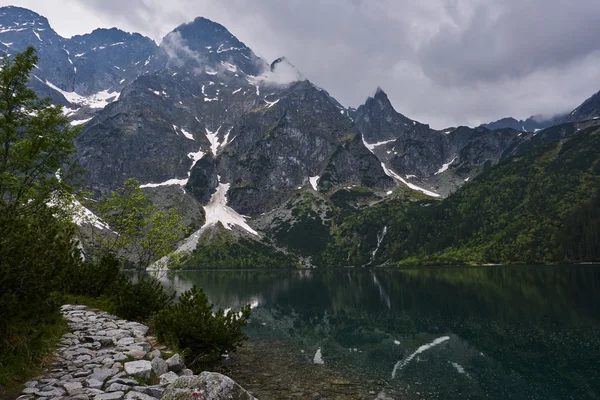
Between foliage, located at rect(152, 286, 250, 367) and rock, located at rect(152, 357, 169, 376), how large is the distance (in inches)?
197

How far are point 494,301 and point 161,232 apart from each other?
6046 cm

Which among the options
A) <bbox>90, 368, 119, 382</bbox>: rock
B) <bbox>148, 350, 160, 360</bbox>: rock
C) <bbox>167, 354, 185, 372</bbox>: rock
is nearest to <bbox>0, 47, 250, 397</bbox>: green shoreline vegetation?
<bbox>90, 368, 119, 382</bbox>: rock

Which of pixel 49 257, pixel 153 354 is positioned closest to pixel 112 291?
pixel 153 354

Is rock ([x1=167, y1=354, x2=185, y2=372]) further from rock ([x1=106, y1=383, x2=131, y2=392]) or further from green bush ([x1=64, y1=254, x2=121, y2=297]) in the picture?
green bush ([x1=64, y1=254, x2=121, y2=297])

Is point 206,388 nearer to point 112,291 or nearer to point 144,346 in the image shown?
point 144,346

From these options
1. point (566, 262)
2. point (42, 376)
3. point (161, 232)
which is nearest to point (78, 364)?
point (42, 376)

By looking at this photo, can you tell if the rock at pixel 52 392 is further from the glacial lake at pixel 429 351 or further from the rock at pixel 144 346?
the glacial lake at pixel 429 351

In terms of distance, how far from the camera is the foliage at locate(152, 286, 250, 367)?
21.2m

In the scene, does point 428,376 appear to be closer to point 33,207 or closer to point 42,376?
point 42,376

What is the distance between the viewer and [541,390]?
24156 millimetres

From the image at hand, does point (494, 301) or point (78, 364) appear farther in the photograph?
point (494, 301)

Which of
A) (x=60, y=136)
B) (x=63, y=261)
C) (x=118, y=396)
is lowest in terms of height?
(x=118, y=396)

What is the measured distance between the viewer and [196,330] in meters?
22.0

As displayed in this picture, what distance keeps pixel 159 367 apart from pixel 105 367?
2133mm
